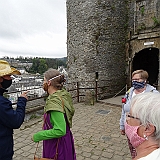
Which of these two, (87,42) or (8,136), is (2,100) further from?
(87,42)

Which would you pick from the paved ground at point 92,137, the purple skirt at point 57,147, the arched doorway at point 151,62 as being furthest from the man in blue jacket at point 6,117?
the arched doorway at point 151,62

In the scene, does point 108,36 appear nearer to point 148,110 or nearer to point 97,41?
point 97,41

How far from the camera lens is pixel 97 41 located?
853 centimetres

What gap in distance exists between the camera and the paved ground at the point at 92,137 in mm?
3369

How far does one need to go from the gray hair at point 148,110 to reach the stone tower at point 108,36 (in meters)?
7.46

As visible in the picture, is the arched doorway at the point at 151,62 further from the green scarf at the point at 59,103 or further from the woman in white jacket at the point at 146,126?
the woman in white jacket at the point at 146,126

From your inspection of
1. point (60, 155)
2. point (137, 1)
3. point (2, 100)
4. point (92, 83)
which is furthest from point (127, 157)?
point (137, 1)

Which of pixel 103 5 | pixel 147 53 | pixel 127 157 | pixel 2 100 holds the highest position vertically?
pixel 103 5

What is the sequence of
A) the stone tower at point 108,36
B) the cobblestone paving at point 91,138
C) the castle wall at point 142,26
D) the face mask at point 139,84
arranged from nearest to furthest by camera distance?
the face mask at point 139,84
the cobblestone paving at point 91,138
the castle wall at point 142,26
the stone tower at point 108,36

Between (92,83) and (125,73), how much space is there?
96.5 inches

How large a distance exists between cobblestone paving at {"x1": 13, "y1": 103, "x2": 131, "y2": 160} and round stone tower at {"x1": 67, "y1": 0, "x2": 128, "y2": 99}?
286 cm

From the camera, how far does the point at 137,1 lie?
8.80 meters

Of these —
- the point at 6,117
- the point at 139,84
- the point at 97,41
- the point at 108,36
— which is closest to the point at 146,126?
the point at 6,117

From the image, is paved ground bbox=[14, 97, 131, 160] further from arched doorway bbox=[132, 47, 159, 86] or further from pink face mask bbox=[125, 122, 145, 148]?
arched doorway bbox=[132, 47, 159, 86]
